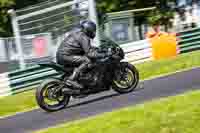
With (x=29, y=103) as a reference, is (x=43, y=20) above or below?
above

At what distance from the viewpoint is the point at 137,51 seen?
20109mm

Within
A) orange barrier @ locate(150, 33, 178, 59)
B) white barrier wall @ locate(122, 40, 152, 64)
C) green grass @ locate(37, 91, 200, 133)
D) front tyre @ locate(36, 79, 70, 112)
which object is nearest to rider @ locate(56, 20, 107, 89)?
front tyre @ locate(36, 79, 70, 112)

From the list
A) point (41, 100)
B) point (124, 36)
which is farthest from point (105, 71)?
point (124, 36)

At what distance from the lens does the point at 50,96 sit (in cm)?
1102

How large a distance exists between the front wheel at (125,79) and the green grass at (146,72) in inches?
92.1

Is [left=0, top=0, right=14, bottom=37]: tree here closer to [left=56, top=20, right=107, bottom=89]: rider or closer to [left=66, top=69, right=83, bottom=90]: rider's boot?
[left=56, top=20, right=107, bottom=89]: rider

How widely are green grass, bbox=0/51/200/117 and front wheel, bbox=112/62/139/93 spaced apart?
2.34 m

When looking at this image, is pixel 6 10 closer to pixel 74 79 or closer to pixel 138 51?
pixel 138 51

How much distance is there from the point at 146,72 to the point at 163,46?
4078mm

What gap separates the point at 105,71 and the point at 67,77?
85cm

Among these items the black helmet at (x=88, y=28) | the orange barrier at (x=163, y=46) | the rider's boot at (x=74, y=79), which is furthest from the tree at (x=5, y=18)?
the rider's boot at (x=74, y=79)

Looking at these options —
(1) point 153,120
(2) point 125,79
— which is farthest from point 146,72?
(1) point 153,120

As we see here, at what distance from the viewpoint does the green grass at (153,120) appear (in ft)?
22.9

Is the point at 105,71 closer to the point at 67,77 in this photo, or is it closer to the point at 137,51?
the point at 67,77
